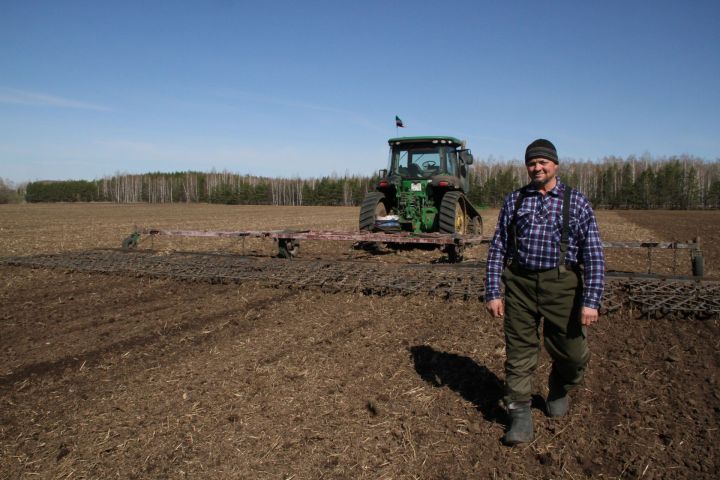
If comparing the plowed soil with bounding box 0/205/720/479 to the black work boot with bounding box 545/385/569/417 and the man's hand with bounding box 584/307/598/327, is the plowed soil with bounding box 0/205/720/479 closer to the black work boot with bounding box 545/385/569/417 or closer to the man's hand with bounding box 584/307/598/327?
the black work boot with bounding box 545/385/569/417

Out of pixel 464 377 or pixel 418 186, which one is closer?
pixel 464 377

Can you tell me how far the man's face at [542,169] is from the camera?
Answer: 2.82 meters

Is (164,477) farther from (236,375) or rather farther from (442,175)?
(442,175)

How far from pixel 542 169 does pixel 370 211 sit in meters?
7.12

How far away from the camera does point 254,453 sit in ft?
9.00

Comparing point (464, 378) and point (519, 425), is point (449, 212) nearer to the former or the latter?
point (464, 378)

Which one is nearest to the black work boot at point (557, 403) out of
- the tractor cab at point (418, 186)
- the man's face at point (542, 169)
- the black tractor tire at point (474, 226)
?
the man's face at point (542, 169)

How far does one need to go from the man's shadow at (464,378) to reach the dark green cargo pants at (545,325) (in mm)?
348

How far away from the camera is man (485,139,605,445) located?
279cm

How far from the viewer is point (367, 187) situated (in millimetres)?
27703

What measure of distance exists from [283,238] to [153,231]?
2.69m

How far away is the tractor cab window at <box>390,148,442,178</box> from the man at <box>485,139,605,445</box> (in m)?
7.48

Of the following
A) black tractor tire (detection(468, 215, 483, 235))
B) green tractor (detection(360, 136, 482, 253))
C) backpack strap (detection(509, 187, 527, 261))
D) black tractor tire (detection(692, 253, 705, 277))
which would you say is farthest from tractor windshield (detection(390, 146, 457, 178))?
backpack strap (detection(509, 187, 527, 261))

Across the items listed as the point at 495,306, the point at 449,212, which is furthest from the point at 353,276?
the point at 495,306
